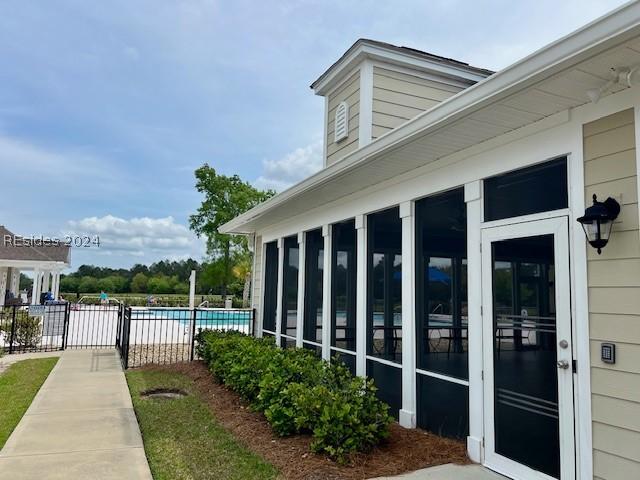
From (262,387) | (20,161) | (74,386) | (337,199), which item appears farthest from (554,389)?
(20,161)

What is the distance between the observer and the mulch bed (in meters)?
3.53

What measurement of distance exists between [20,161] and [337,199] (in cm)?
1747

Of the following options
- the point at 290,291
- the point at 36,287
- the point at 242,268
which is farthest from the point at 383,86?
the point at 242,268

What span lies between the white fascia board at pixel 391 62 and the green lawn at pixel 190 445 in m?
5.37

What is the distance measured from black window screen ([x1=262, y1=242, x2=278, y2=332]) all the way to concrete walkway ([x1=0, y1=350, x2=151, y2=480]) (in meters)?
2.97

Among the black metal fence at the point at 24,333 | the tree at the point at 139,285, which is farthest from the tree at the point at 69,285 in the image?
the black metal fence at the point at 24,333

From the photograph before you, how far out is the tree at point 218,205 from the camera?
27.5 metres

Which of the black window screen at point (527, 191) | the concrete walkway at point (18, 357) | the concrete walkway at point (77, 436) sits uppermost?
the black window screen at point (527, 191)

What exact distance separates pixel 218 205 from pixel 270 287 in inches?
754

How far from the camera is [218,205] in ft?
90.8

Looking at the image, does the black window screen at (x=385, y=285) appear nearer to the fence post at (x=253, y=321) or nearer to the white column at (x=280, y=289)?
the white column at (x=280, y=289)

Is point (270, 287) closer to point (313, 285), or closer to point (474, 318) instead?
point (313, 285)

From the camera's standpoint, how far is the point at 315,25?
8594 millimetres

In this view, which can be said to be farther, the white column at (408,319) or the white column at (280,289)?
the white column at (280,289)
